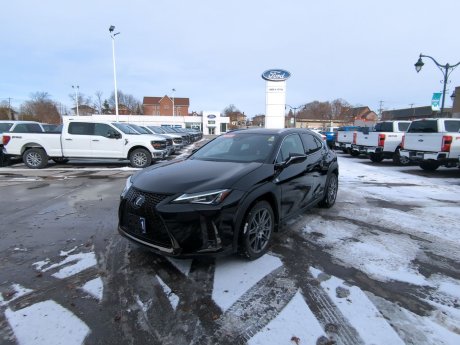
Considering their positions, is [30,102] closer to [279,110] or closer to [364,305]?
[279,110]

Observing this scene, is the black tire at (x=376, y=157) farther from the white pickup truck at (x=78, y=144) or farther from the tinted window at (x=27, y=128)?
the tinted window at (x=27, y=128)

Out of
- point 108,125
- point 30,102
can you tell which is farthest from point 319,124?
point 108,125

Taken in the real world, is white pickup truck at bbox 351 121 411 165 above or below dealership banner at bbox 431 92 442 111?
below

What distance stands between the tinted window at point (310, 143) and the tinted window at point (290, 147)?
0.23 m

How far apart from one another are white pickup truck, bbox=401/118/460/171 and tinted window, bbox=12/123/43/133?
15350 mm

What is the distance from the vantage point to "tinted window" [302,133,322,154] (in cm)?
545

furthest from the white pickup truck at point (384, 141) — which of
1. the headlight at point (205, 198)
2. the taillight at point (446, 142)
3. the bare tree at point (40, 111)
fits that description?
the bare tree at point (40, 111)

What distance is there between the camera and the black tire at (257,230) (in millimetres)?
3557

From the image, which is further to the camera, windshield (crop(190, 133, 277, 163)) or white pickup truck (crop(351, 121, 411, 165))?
white pickup truck (crop(351, 121, 411, 165))

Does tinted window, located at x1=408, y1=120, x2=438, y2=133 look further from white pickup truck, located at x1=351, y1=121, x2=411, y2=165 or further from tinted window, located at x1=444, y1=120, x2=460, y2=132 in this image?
white pickup truck, located at x1=351, y1=121, x2=411, y2=165

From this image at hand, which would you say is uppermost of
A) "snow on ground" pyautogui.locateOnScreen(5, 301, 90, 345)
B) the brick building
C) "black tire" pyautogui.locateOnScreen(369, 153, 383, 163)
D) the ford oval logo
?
the brick building

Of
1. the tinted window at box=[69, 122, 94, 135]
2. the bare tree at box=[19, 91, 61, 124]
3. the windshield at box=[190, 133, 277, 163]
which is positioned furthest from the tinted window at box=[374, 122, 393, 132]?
the bare tree at box=[19, 91, 61, 124]

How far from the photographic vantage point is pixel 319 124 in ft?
344

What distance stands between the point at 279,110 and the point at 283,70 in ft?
12.1
